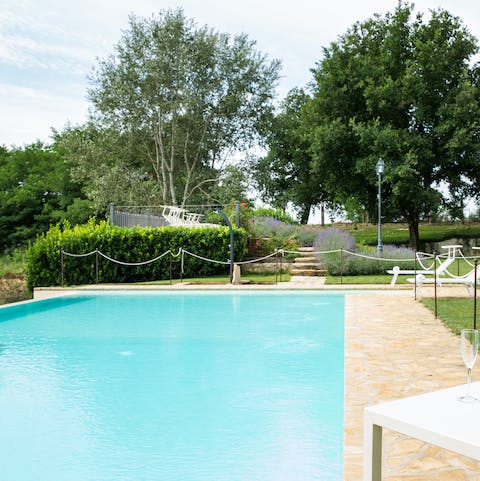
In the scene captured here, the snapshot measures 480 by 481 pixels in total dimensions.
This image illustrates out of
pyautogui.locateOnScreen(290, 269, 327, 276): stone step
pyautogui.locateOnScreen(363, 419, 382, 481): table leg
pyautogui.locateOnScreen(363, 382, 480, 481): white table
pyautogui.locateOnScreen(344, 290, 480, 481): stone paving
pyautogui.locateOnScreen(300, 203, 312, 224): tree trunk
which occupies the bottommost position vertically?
pyautogui.locateOnScreen(344, 290, 480, 481): stone paving

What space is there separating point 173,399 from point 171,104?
2304cm

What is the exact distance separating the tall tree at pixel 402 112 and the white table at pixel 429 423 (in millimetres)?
22774

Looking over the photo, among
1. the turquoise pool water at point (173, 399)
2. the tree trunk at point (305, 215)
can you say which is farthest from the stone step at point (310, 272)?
the tree trunk at point (305, 215)

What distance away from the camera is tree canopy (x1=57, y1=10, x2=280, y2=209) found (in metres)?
26.8

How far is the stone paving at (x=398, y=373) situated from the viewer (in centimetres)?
381

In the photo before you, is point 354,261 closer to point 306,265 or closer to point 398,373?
point 306,265

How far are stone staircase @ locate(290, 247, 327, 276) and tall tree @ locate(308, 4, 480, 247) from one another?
5635 mm

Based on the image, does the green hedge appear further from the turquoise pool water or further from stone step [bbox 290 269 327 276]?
the turquoise pool water

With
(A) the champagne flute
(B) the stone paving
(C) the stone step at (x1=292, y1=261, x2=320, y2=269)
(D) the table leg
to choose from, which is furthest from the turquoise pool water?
(C) the stone step at (x1=292, y1=261, x2=320, y2=269)

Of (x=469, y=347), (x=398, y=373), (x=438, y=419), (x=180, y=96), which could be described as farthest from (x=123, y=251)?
(x=438, y=419)

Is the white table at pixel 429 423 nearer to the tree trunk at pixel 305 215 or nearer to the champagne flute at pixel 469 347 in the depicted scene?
the champagne flute at pixel 469 347

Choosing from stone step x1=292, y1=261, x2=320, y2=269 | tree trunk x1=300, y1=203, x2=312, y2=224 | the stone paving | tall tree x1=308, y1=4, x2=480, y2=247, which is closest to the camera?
the stone paving

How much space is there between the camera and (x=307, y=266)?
20969 mm

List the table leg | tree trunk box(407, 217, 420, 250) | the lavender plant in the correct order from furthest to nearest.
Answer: tree trunk box(407, 217, 420, 250) < the lavender plant < the table leg
